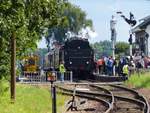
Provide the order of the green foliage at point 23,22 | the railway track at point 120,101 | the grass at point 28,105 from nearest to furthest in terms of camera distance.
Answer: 1. the green foliage at point 23,22
2. the grass at point 28,105
3. the railway track at point 120,101

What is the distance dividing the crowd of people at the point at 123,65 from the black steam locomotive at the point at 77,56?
1.31 metres

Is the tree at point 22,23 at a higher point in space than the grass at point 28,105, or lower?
higher

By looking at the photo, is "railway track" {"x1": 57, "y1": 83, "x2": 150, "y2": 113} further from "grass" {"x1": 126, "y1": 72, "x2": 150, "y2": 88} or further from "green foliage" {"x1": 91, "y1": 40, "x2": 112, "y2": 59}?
"green foliage" {"x1": 91, "y1": 40, "x2": 112, "y2": 59}

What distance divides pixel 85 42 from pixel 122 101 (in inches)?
1033

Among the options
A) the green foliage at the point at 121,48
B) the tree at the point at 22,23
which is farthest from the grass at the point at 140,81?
the green foliage at the point at 121,48

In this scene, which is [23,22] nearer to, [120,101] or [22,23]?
[22,23]

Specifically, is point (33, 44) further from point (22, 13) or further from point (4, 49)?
point (22, 13)

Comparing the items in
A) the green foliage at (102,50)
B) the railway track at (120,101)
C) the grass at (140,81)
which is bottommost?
the railway track at (120,101)

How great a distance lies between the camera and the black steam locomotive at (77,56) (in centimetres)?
5531

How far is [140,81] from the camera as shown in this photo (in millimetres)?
41375

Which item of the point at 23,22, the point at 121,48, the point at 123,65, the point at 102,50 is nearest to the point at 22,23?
the point at 23,22

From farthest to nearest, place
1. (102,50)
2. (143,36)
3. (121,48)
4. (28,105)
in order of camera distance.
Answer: (102,50) < (121,48) < (143,36) < (28,105)

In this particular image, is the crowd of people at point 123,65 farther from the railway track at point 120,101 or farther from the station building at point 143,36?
the station building at point 143,36

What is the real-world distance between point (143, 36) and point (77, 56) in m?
28.3
